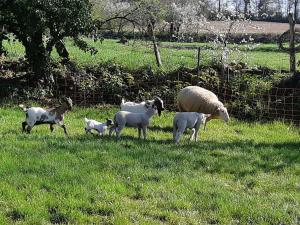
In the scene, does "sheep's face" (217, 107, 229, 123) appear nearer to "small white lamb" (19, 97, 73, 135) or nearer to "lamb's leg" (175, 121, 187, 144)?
"lamb's leg" (175, 121, 187, 144)

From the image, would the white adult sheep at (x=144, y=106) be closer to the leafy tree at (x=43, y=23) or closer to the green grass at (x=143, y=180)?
the green grass at (x=143, y=180)

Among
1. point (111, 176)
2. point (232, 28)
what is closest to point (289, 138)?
point (111, 176)

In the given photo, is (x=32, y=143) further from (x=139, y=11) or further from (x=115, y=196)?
(x=139, y=11)

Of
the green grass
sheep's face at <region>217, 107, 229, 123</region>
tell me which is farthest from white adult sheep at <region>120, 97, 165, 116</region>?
sheep's face at <region>217, 107, 229, 123</region>

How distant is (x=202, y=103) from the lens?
43.5 ft

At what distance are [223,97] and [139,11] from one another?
5438mm

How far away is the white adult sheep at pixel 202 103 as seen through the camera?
13.1 metres

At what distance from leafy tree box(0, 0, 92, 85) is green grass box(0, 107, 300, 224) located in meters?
4.36

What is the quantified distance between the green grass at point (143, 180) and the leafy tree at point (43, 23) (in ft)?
14.3

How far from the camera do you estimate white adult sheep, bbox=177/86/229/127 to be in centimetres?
1312

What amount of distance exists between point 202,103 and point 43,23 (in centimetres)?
510

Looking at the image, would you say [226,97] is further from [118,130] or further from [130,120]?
[118,130]

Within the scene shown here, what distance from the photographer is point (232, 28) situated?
19.6 m

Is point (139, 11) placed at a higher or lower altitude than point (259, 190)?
higher
